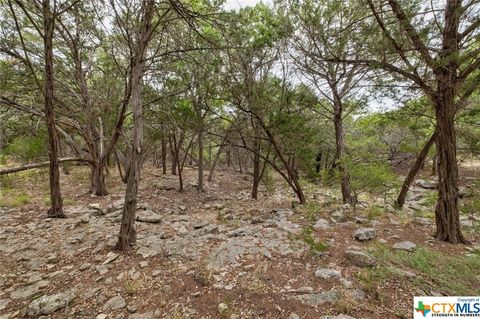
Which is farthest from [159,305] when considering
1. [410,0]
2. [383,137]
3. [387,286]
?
[383,137]

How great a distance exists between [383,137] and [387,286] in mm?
13286

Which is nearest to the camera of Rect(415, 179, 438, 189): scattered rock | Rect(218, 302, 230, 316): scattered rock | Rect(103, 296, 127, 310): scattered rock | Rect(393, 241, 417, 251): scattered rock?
Rect(218, 302, 230, 316): scattered rock

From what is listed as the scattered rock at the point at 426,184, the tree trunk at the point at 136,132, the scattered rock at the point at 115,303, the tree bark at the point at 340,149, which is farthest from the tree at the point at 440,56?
the scattered rock at the point at 426,184

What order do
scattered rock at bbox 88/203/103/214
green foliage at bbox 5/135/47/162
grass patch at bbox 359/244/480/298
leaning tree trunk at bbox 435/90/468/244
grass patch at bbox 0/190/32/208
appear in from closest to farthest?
1. grass patch at bbox 359/244/480/298
2. leaning tree trunk at bbox 435/90/468/244
3. scattered rock at bbox 88/203/103/214
4. grass patch at bbox 0/190/32/208
5. green foliage at bbox 5/135/47/162

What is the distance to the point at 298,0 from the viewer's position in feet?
16.2

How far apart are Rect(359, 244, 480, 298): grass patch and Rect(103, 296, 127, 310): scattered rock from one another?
2.55 meters

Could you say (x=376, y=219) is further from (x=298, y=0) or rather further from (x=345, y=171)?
(x=298, y=0)

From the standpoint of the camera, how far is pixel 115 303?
2.31 meters

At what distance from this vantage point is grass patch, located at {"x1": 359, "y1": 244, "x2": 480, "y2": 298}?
2.41 m

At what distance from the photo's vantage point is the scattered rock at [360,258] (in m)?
2.80

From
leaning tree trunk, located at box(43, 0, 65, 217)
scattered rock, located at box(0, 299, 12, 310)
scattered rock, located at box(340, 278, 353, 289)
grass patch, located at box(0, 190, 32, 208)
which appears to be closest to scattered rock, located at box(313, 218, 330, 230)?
scattered rock, located at box(340, 278, 353, 289)

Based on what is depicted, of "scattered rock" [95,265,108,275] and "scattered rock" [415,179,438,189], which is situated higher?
"scattered rock" [95,265,108,275]

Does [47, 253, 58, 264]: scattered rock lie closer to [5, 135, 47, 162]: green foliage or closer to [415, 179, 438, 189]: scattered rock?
[5, 135, 47, 162]: green foliage

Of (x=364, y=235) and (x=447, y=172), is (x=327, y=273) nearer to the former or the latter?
(x=364, y=235)
